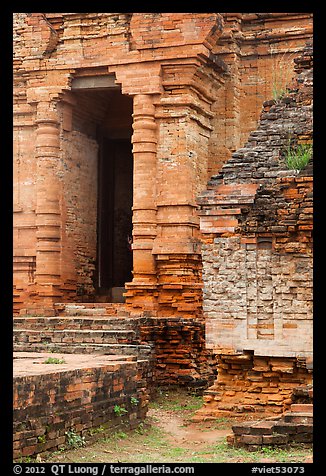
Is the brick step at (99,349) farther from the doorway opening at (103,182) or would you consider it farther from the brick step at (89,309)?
the doorway opening at (103,182)

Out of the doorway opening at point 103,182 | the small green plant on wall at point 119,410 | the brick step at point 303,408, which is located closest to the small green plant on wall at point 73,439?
the small green plant on wall at point 119,410

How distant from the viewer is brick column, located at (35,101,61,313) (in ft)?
58.7

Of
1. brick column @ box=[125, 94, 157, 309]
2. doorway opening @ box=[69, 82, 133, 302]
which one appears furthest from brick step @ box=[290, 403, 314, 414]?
doorway opening @ box=[69, 82, 133, 302]

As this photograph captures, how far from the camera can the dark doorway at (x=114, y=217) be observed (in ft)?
66.3

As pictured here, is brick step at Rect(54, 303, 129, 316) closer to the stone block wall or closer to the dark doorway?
the dark doorway

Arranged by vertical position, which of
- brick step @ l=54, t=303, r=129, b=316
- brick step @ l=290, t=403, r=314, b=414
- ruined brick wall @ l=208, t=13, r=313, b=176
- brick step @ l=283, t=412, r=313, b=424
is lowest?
brick step @ l=283, t=412, r=313, b=424

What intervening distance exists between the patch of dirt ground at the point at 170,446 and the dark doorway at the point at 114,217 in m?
6.29

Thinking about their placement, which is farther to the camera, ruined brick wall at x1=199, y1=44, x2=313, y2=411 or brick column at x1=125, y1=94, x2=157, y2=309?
brick column at x1=125, y1=94, x2=157, y2=309

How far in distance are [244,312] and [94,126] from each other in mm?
8420

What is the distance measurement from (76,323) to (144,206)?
2.52m

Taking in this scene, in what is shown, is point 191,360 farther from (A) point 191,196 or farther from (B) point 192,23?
(B) point 192,23

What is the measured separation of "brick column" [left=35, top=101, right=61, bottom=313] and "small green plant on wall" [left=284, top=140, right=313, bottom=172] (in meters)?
6.38

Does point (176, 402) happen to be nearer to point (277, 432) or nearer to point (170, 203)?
point (170, 203)
